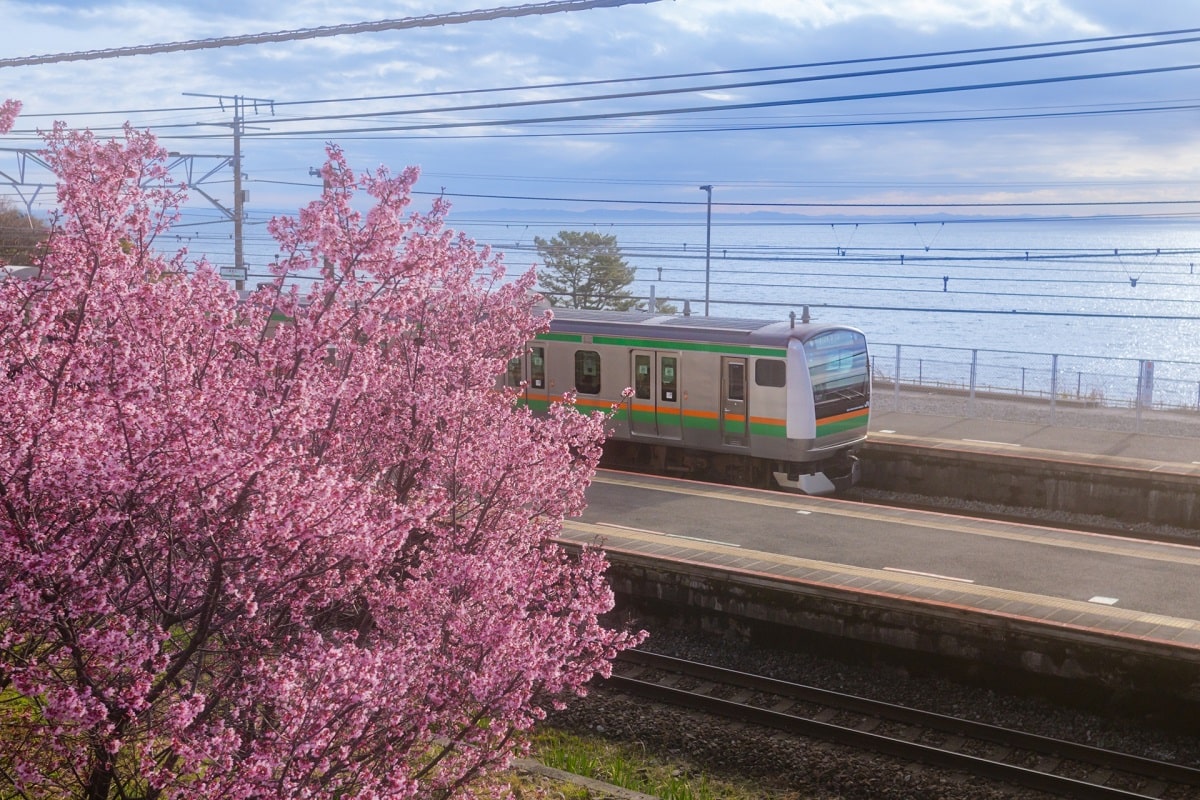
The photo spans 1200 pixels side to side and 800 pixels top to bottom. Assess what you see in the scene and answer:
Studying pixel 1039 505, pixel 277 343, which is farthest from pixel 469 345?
pixel 1039 505

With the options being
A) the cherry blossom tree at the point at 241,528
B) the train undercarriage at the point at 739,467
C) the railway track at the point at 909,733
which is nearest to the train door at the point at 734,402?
the train undercarriage at the point at 739,467

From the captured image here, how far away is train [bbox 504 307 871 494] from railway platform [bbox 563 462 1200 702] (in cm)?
152

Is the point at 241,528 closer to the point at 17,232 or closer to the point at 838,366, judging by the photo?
the point at 838,366

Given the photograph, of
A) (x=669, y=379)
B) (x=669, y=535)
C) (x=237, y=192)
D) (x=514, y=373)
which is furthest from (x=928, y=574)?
(x=237, y=192)

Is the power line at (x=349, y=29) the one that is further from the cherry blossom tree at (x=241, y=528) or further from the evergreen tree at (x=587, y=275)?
the evergreen tree at (x=587, y=275)

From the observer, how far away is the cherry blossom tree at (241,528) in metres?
4.26

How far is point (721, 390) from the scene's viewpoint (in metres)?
17.8

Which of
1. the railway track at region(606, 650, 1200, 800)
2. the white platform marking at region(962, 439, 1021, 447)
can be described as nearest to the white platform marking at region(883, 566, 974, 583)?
the railway track at region(606, 650, 1200, 800)

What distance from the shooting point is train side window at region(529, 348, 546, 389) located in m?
19.8

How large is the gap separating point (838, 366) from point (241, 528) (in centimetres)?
1413

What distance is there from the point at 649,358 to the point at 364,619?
12468 mm

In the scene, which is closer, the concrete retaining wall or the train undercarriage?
the concrete retaining wall

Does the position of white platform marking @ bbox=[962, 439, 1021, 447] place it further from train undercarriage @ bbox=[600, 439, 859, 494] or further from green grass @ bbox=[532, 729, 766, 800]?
green grass @ bbox=[532, 729, 766, 800]

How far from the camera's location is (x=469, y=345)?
8.40m
